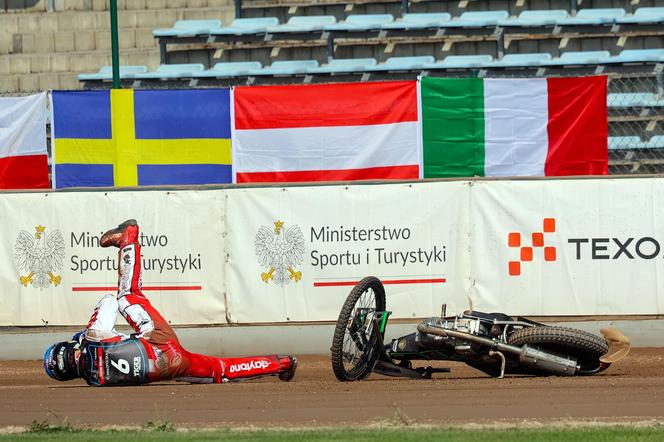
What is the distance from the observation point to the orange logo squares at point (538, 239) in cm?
1280

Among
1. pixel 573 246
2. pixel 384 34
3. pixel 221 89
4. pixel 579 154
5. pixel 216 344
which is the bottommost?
pixel 216 344

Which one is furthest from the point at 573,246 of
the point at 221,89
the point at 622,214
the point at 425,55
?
the point at 425,55

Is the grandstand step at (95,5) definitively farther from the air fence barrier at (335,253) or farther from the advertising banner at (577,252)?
the advertising banner at (577,252)

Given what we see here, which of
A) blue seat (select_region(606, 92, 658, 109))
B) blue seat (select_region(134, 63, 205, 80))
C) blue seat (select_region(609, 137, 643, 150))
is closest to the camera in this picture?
blue seat (select_region(609, 137, 643, 150))

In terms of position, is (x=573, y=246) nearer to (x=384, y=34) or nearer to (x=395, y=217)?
(x=395, y=217)

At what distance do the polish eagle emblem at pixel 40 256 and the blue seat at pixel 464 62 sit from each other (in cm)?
699

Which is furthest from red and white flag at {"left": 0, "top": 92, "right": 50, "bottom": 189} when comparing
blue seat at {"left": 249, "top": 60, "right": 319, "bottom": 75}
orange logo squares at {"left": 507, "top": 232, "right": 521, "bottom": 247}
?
orange logo squares at {"left": 507, "top": 232, "right": 521, "bottom": 247}

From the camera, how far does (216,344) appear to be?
514 inches

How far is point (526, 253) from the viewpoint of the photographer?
42.1ft

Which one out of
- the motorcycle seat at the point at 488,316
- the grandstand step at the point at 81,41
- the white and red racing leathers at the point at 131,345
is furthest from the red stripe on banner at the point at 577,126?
the grandstand step at the point at 81,41

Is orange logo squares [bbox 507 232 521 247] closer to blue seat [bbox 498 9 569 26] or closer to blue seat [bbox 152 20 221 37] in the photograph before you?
blue seat [bbox 498 9 569 26]

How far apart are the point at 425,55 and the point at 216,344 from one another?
804 centimetres

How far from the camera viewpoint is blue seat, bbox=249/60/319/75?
18.4 meters

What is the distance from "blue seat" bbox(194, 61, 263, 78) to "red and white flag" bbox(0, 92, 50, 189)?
11.5ft
